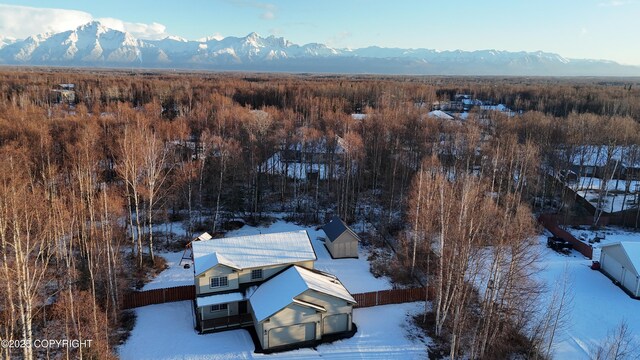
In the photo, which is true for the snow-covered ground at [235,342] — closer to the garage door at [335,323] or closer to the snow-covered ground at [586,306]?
the garage door at [335,323]

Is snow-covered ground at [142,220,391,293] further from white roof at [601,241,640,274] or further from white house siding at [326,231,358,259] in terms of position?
white roof at [601,241,640,274]

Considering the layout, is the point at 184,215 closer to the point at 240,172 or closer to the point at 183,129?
the point at 240,172

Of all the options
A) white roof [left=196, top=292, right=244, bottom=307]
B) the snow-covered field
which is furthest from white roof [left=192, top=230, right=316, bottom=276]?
the snow-covered field

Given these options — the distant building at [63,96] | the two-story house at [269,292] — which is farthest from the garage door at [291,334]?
the distant building at [63,96]

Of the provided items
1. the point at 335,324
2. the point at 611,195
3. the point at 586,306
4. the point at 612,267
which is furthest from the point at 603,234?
the point at 335,324

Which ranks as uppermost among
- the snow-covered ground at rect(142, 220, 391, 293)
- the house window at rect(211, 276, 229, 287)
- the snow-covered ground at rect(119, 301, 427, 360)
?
the house window at rect(211, 276, 229, 287)

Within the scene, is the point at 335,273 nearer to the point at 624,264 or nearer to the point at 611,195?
the point at 624,264

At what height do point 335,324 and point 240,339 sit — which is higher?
point 335,324

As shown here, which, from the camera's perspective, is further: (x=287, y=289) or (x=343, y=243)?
(x=343, y=243)
